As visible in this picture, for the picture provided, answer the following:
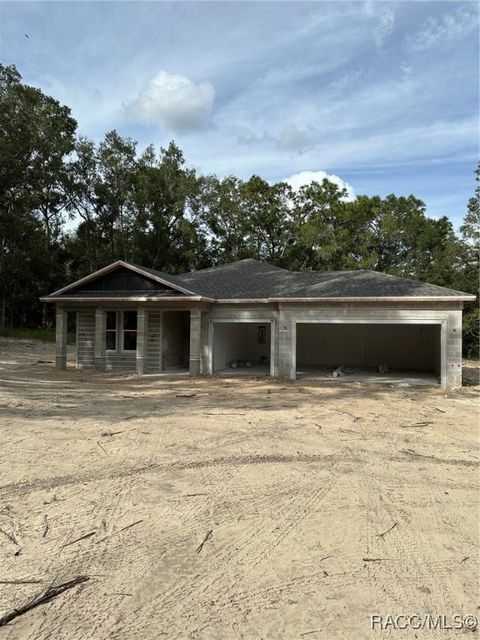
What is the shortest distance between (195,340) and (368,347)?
9.17 m

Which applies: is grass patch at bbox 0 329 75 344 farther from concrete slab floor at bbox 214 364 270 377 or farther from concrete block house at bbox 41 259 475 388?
concrete slab floor at bbox 214 364 270 377

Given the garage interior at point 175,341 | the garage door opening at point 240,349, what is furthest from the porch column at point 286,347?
the garage interior at point 175,341

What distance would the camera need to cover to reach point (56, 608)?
317 cm

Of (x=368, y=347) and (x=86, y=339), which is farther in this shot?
(x=368, y=347)

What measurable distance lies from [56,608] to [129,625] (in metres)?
0.54

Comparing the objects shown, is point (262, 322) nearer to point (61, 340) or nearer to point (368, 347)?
point (368, 347)

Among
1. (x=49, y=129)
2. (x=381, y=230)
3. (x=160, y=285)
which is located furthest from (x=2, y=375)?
(x=381, y=230)

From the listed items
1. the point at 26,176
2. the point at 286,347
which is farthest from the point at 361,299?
the point at 26,176

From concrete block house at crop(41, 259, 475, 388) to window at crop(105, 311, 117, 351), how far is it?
1.6 inches

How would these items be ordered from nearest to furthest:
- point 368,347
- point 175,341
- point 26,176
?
point 175,341 → point 368,347 → point 26,176

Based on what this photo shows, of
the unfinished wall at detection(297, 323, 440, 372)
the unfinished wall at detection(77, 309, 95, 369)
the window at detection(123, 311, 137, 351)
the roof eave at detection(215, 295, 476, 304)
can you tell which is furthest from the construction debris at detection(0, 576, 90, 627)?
the unfinished wall at detection(297, 323, 440, 372)

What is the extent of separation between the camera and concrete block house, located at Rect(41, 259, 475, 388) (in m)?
15.2

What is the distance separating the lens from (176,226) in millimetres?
39719

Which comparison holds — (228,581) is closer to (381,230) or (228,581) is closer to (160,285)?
(160,285)
